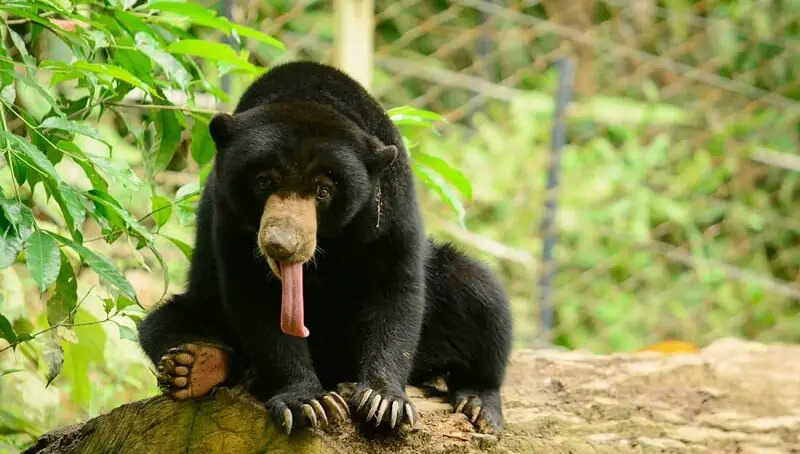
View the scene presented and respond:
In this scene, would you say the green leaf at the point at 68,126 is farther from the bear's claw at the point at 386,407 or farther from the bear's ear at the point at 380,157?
the bear's claw at the point at 386,407

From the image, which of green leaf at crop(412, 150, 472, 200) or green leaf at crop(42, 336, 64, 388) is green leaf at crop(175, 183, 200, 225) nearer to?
green leaf at crop(42, 336, 64, 388)

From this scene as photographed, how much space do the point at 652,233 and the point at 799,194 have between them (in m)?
1.54

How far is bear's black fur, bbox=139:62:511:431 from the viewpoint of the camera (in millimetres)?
3375

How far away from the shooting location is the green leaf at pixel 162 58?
346 centimetres

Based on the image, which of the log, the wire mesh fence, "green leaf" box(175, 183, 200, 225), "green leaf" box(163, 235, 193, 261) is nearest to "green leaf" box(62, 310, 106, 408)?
the log

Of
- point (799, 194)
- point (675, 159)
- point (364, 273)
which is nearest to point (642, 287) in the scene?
point (675, 159)

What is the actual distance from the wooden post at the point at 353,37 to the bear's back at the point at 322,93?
7.52 feet

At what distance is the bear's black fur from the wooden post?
2249 millimetres

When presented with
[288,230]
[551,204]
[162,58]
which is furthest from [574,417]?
[551,204]

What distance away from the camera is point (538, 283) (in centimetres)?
771

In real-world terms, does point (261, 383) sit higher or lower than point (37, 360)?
higher

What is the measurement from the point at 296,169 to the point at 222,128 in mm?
288

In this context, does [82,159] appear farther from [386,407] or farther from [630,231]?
[630,231]

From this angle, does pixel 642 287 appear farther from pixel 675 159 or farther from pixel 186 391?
pixel 186 391
